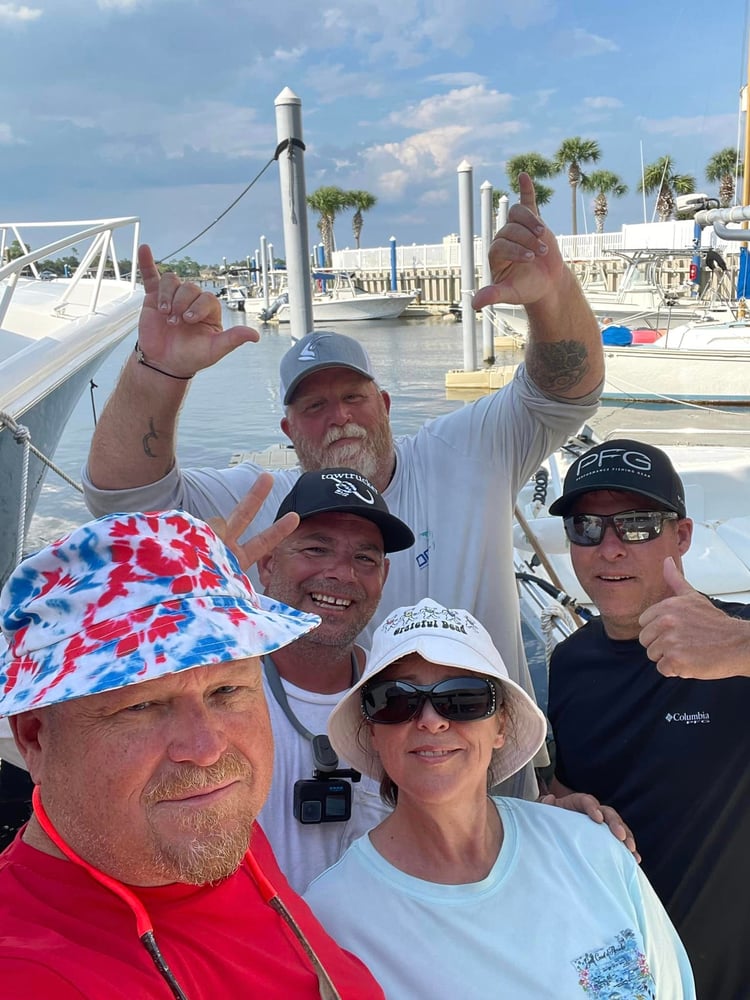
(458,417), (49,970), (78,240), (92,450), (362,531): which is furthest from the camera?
(78,240)

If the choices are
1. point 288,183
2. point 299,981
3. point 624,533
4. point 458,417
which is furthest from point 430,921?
point 288,183

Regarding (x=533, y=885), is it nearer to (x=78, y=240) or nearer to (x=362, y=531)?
(x=362, y=531)

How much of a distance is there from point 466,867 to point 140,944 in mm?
643

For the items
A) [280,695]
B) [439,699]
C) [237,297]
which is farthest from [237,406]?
[237,297]

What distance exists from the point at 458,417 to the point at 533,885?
1.43 meters

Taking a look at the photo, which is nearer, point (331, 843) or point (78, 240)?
point (331, 843)

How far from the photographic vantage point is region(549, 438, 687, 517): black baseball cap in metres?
1.96

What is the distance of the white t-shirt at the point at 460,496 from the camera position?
2197mm

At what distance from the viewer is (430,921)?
1.31 m

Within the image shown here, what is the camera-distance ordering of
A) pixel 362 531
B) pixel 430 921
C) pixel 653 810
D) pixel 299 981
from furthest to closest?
pixel 362 531 → pixel 653 810 → pixel 430 921 → pixel 299 981

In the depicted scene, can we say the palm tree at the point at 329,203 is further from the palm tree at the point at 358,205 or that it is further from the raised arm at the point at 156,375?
the raised arm at the point at 156,375

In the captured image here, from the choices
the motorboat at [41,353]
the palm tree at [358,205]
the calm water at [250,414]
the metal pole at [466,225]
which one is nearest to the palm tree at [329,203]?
the palm tree at [358,205]

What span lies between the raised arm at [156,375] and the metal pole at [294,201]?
8.10ft

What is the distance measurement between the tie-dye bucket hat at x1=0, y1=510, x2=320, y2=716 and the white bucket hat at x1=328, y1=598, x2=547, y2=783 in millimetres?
404
